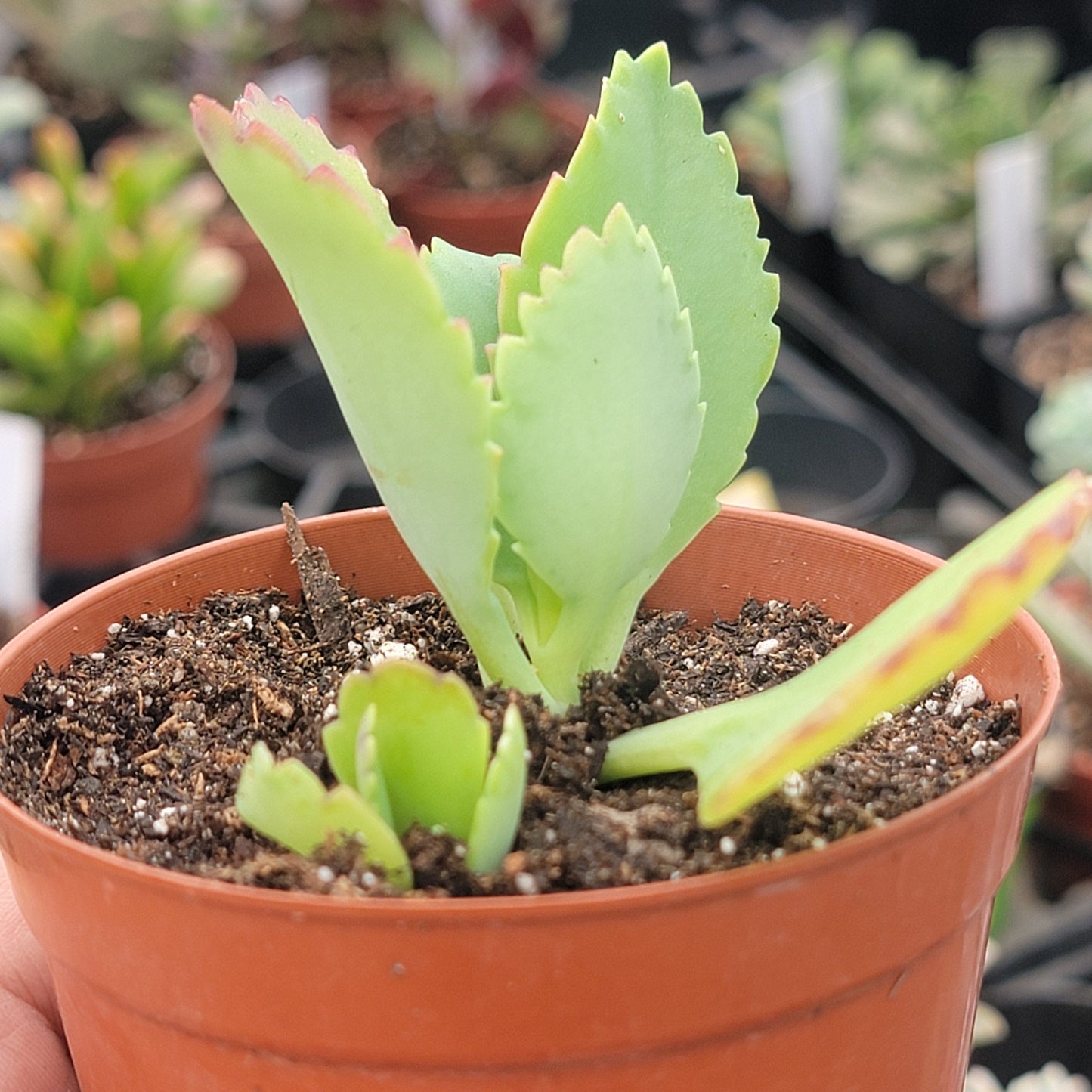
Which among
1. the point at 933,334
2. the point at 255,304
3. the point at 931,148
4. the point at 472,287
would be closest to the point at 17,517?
the point at 472,287

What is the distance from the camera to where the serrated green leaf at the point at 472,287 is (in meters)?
0.51

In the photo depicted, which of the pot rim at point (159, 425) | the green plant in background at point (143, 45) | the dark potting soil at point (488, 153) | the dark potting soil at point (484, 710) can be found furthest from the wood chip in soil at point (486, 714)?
the green plant in background at point (143, 45)

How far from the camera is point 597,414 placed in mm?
421

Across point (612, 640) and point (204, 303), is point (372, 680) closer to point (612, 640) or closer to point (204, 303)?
point (612, 640)

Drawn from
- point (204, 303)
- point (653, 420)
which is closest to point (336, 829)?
point (653, 420)

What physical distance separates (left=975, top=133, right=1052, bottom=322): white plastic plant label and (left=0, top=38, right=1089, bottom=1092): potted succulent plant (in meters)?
1.23

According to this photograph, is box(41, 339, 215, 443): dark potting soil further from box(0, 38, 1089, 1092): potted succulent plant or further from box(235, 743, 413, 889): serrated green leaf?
box(235, 743, 413, 889): serrated green leaf

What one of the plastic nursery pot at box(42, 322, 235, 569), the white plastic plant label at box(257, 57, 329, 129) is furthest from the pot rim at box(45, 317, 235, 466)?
the white plastic plant label at box(257, 57, 329, 129)

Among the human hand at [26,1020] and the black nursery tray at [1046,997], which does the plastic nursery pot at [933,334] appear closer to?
the black nursery tray at [1046,997]

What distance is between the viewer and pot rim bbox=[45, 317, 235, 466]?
4.82 feet

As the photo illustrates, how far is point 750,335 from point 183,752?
9.2 inches

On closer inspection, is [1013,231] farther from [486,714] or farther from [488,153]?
[486,714]

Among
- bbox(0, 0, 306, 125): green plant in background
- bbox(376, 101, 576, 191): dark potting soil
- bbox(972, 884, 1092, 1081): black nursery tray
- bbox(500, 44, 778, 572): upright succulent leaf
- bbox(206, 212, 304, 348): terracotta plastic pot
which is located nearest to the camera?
bbox(500, 44, 778, 572): upright succulent leaf

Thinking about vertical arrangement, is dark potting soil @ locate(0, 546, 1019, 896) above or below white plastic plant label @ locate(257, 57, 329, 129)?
above
